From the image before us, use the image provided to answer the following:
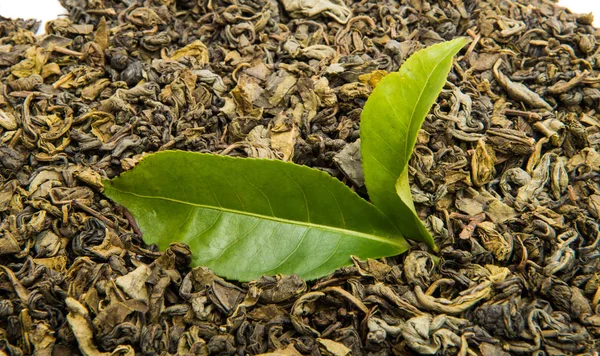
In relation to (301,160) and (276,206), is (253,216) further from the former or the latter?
(301,160)

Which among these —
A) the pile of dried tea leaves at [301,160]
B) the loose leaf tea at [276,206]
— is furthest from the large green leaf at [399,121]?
the pile of dried tea leaves at [301,160]

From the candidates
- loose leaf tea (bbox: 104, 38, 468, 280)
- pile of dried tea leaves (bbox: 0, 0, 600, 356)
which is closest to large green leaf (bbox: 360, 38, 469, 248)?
loose leaf tea (bbox: 104, 38, 468, 280)

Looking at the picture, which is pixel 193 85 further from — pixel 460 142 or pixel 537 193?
pixel 537 193

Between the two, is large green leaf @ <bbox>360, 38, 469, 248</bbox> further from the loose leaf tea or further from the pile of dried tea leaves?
the pile of dried tea leaves

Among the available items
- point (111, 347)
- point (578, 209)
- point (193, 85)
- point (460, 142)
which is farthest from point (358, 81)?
point (111, 347)

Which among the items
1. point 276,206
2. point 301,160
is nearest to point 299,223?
point 276,206
